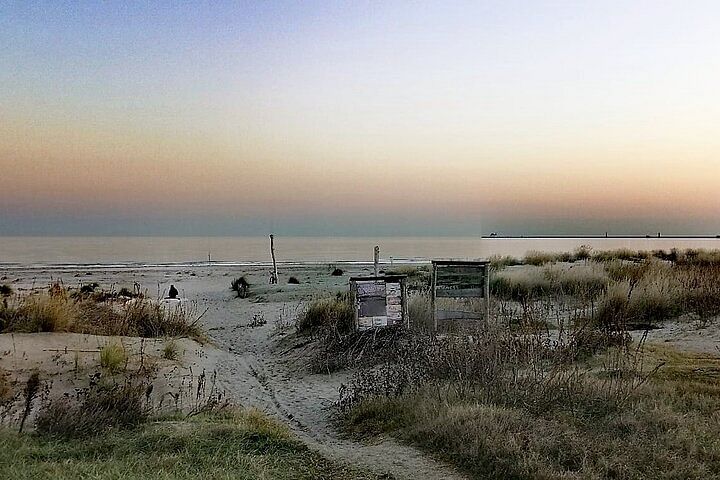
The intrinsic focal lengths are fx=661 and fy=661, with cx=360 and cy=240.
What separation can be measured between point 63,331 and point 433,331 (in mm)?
6848

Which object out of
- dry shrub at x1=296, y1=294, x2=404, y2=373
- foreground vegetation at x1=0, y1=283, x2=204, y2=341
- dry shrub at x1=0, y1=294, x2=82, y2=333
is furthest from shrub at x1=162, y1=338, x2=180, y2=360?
dry shrub at x1=296, y1=294, x2=404, y2=373

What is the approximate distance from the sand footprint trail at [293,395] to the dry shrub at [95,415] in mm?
1933

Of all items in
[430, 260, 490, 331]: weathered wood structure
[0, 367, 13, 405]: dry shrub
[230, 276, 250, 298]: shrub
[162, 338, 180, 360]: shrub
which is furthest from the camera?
[230, 276, 250, 298]: shrub

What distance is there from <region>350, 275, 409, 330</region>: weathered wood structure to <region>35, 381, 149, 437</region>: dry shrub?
209 inches

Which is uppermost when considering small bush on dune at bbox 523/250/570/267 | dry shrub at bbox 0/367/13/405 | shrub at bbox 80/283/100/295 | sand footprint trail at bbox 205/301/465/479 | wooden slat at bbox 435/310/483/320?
small bush on dune at bbox 523/250/570/267

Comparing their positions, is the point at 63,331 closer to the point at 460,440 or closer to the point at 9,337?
the point at 9,337

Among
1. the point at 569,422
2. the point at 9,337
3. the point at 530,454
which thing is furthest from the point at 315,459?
the point at 9,337

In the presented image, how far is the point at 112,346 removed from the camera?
10.6 meters

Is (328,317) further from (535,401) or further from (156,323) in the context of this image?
(535,401)

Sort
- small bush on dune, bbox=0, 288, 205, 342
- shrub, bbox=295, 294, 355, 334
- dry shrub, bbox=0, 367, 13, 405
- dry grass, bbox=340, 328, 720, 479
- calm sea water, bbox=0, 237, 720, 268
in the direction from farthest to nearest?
calm sea water, bbox=0, 237, 720, 268, shrub, bbox=295, 294, 355, 334, small bush on dune, bbox=0, 288, 205, 342, dry shrub, bbox=0, 367, 13, 405, dry grass, bbox=340, 328, 720, 479

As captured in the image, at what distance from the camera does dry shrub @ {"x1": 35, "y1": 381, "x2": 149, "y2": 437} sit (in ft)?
22.0

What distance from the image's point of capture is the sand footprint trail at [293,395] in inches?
246

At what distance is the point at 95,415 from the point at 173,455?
148cm

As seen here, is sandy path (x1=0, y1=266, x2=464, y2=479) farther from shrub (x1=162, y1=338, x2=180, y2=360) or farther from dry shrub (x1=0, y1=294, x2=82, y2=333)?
dry shrub (x1=0, y1=294, x2=82, y2=333)
